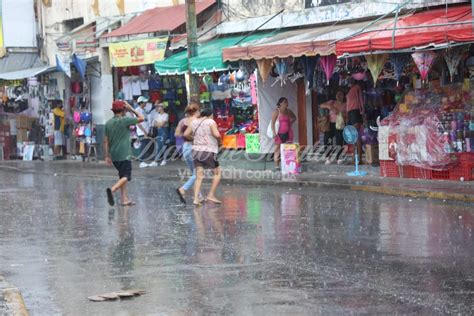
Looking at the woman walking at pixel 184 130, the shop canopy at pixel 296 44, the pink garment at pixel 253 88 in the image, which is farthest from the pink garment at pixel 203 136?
the pink garment at pixel 253 88

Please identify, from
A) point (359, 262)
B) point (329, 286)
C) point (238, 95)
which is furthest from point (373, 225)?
point (238, 95)

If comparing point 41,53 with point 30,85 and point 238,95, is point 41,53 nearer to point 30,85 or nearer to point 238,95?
point 30,85

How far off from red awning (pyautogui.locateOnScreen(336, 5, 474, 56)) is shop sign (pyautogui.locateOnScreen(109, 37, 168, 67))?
865cm

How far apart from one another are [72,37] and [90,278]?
23837 mm

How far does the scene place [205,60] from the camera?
925 inches

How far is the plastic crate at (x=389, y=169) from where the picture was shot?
68.3ft

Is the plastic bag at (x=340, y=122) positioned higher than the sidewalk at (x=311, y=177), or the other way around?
the plastic bag at (x=340, y=122)

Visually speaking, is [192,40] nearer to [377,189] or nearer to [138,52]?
[138,52]

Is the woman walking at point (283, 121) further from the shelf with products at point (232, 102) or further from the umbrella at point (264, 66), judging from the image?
the shelf with products at point (232, 102)

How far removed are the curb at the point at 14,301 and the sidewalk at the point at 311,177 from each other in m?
9.35

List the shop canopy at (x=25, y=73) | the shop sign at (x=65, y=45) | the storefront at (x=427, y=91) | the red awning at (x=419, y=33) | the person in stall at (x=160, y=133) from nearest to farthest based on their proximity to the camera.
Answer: the red awning at (x=419, y=33) → the storefront at (x=427, y=91) → the person in stall at (x=160, y=133) → the shop sign at (x=65, y=45) → the shop canopy at (x=25, y=73)

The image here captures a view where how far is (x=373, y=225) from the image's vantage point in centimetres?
1355

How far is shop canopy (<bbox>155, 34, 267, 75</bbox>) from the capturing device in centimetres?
2330

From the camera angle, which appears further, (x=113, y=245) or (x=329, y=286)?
(x=113, y=245)
